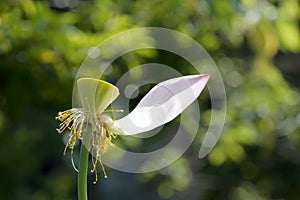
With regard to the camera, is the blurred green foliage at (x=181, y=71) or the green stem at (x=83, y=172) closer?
the green stem at (x=83, y=172)

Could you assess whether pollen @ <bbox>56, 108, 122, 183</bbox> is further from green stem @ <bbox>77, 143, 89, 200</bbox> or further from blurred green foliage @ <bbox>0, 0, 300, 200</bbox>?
blurred green foliage @ <bbox>0, 0, 300, 200</bbox>

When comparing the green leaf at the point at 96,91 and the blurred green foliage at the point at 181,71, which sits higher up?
the green leaf at the point at 96,91

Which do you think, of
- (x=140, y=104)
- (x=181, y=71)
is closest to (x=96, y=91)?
(x=140, y=104)

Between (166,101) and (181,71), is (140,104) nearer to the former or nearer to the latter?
(166,101)

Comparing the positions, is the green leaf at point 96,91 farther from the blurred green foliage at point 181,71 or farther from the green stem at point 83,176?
the blurred green foliage at point 181,71

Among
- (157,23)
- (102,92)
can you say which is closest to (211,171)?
(157,23)

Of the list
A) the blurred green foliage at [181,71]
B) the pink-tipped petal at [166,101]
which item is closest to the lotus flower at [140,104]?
the pink-tipped petal at [166,101]

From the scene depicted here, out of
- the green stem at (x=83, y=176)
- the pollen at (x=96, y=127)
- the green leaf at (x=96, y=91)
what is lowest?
the pollen at (x=96, y=127)

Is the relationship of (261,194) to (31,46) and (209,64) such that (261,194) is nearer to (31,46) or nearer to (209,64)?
(209,64)

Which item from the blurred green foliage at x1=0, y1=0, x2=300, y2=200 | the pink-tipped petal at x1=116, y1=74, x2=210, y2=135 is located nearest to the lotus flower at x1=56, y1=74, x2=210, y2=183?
the pink-tipped petal at x1=116, y1=74, x2=210, y2=135
